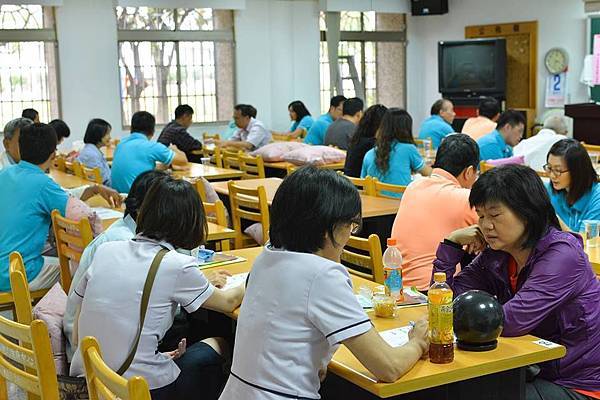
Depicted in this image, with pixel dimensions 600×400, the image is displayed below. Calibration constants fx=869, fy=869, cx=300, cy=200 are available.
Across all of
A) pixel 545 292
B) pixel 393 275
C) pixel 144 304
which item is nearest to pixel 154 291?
pixel 144 304

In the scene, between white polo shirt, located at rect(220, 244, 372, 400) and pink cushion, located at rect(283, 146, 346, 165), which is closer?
white polo shirt, located at rect(220, 244, 372, 400)

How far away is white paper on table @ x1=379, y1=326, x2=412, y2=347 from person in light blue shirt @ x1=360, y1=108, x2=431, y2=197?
3572mm

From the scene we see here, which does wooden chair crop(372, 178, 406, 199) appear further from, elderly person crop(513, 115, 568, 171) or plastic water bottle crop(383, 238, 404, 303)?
plastic water bottle crop(383, 238, 404, 303)

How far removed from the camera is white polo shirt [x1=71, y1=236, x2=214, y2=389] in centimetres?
287

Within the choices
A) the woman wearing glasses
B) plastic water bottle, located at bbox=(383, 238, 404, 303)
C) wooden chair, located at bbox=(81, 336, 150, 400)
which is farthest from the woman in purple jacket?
the woman wearing glasses

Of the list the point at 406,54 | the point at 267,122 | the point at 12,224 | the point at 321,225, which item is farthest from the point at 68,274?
the point at 406,54

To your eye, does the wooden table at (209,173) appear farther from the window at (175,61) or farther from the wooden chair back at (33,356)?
the window at (175,61)

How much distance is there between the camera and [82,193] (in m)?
5.53

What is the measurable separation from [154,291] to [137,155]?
15.3ft

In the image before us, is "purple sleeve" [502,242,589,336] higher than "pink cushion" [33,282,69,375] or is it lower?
higher

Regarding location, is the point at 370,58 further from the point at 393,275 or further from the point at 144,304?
the point at 144,304

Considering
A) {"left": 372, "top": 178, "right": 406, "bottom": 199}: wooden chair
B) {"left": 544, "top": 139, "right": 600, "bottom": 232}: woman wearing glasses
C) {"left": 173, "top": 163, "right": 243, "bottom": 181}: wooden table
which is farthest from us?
{"left": 173, "top": 163, "right": 243, "bottom": 181}: wooden table

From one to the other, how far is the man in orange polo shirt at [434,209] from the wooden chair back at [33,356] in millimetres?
1858

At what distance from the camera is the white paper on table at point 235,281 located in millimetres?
3338
